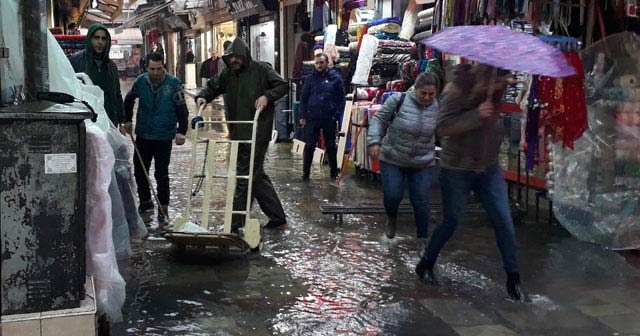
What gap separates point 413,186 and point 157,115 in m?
2.87

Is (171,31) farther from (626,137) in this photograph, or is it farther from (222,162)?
(626,137)

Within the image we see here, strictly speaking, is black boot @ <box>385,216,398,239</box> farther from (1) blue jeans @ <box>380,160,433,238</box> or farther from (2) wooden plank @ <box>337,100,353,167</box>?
(2) wooden plank @ <box>337,100,353,167</box>

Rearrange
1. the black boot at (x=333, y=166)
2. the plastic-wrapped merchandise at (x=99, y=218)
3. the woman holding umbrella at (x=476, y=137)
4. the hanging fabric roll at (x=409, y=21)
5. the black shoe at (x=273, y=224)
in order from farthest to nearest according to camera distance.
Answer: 1. the hanging fabric roll at (x=409, y=21)
2. the black boot at (x=333, y=166)
3. the black shoe at (x=273, y=224)
4. the woman holding umbrella at (x=476, y=137)
5. the plastic-wrapped merchandise at (x=99, y=218)

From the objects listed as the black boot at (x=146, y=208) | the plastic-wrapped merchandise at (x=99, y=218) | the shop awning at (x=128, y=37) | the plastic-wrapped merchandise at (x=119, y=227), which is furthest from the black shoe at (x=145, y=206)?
the shop awning at (x=128, y=37)

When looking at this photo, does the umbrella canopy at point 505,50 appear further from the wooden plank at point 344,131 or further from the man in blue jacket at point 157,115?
the wooden plank at point 344,131

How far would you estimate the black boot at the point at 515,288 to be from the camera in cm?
510

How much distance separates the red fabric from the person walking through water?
6.03ft

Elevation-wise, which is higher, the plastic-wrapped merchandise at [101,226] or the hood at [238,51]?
the hood at [238,51]

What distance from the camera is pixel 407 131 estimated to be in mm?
6320

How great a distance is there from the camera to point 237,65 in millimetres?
6660

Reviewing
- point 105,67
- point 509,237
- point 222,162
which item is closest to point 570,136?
point 509,237

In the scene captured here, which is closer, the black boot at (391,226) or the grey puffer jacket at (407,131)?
the grey puffer jacket at (407,131)

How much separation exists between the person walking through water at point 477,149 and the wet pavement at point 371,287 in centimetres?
47

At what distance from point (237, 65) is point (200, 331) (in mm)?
2923
